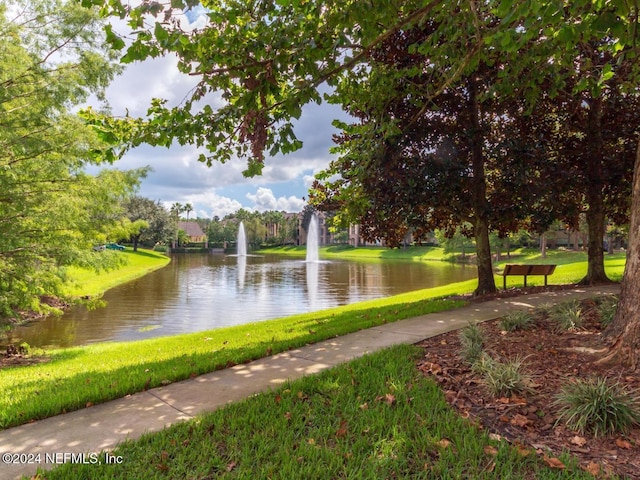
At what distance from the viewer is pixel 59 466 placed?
120 inches

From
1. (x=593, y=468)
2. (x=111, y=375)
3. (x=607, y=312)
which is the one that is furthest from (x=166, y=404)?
(x=607, y=312)

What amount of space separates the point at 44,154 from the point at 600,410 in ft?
33.6

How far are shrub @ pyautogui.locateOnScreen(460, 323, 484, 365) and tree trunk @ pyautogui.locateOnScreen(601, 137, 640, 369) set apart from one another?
140 centimetres

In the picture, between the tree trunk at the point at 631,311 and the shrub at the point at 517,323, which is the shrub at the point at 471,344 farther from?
the tree trunk at the point at 631,311

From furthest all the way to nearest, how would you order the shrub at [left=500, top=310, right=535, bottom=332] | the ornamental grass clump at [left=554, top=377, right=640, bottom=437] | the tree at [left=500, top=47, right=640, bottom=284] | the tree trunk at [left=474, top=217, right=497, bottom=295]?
1. the tree trunk at [left=474, top=217, right=497, bottom=295]
2. the tree at [left=500, top=47, right=640, bottom=284]
3. the shrub at [left=500, top=310, right=535, bottom=332]
4. the ornamental grass clump at [left=554, top=377, right=640, bottom=437]

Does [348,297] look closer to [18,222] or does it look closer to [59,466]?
[18,222]

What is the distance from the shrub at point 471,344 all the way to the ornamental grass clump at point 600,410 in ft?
4.59

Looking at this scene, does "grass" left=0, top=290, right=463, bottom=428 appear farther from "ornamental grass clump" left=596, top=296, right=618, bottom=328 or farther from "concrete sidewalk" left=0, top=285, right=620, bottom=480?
"ornamental grass clump" left=596, top=296, right=618, bottom=328

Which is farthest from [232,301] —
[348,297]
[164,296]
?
[348,297]

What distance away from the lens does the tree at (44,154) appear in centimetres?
802

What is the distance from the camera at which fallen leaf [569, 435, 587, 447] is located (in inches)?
132

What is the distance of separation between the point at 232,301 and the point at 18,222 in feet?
37.7

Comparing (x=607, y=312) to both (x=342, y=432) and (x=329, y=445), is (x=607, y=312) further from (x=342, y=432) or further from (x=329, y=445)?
(x=329, y=445)

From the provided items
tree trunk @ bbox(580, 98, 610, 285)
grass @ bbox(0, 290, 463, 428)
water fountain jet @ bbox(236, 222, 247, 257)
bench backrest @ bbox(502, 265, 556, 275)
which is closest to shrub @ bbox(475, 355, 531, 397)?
grass @ bbox(0, 290, 463, 428)
